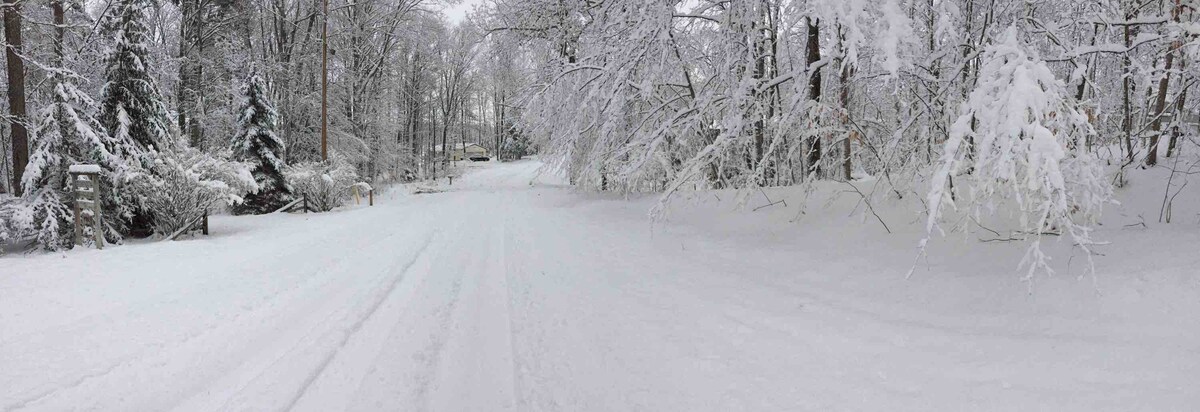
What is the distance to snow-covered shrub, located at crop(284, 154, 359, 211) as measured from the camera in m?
14.4

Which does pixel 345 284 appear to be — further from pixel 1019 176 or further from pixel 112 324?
pixel 1019 176

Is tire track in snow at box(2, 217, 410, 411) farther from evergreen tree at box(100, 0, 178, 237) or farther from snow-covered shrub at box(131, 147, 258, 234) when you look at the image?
evergreen tree at box(100, 0, 178, 237)

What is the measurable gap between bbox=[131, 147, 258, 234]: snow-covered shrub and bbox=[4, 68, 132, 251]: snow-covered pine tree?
0.36 metres

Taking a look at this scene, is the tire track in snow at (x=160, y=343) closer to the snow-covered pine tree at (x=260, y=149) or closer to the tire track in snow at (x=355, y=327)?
the tire track in snow at (x=355, y=327)

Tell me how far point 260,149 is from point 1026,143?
16.8 metres

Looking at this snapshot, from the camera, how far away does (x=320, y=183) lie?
14570 mm

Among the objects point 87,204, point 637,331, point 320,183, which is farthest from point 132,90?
point 637,331

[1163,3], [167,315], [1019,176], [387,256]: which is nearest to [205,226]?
[387,256]

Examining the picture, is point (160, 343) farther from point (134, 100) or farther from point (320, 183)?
point (320, 183)

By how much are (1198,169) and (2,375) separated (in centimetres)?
877

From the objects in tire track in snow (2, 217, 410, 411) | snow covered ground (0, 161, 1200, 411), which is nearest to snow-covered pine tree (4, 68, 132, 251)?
snow covered ground (0, 161, 1200, 411)

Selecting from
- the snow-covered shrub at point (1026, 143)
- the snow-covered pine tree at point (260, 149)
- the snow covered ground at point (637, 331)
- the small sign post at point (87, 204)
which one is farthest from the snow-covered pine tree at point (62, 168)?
the snow-covered shrub at point (1026, 143)

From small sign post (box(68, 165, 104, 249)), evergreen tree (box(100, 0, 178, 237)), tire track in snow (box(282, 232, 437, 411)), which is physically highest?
evergreen tree (box(100, 0, 178, 237))

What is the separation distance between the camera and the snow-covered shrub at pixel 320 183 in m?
14.4
